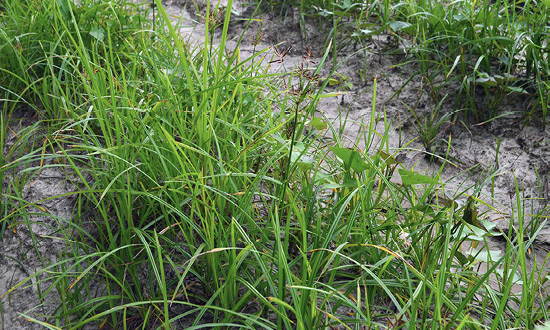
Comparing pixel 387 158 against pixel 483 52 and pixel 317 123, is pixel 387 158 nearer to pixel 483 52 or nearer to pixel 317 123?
pixel 317 123

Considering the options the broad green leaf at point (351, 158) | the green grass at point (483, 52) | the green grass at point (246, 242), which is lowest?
the green grass at point (246, 242)

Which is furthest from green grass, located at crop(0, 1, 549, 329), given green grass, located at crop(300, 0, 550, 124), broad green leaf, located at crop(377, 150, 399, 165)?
green grass, located at crop(300, 0, 550, 124)

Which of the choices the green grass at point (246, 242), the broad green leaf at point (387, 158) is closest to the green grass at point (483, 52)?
the green grass at point (246, 242)

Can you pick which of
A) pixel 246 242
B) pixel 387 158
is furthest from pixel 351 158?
pixel 246 242

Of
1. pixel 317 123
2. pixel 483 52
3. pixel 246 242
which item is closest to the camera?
pixel 246 242

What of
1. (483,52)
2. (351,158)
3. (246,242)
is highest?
(483,52)

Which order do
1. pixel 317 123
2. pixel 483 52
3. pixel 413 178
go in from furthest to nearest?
1. pixel 483 52
2. pixel 317 123
3. pixel 413 178

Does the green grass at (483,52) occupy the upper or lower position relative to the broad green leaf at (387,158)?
upper

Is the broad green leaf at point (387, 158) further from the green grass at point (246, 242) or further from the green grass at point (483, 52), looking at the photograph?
the green grass at point (483, 52)

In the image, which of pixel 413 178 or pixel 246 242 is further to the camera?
pixel 413 178

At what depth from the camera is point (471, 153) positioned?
2.01 meters

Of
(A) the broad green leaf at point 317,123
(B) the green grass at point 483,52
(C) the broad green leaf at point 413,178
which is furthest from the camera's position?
(B) the green grass at point 483,52

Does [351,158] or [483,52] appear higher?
[483,52]

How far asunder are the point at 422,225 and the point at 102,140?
128 cm
